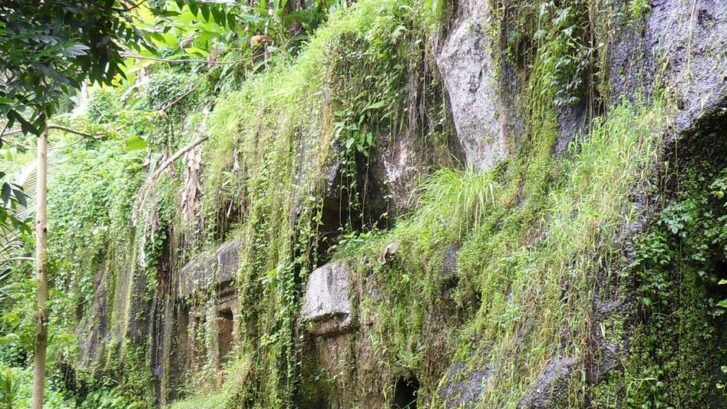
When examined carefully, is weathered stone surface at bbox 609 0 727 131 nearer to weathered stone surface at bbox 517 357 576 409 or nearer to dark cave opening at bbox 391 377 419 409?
weathered stone surface at bbox 517 357 576 409

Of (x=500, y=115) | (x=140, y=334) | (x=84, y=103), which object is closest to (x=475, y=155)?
(x=500, y=115)

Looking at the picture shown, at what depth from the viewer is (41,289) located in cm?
655

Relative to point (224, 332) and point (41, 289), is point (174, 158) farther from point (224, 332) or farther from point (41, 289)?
point (41, 289)

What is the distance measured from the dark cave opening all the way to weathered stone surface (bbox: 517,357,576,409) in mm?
1719

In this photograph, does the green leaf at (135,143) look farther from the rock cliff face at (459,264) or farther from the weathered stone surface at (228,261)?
the weathered stone surface at (228,261)

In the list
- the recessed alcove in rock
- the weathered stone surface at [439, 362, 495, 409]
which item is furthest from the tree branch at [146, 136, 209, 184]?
the weathered stone surface at [439, 362, 495, 409]

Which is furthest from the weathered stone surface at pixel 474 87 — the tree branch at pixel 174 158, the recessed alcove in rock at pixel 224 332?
the tree branch at pixel 174 158

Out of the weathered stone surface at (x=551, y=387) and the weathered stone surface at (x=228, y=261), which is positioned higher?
the weathered stone surface at (x=228, y=261)

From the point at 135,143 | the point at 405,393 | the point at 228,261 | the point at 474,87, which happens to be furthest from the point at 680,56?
the point at 135,143

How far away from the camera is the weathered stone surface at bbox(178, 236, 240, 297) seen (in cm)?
744

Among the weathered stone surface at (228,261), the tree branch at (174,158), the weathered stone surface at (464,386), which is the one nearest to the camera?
the weathered stone surface at (464,386)

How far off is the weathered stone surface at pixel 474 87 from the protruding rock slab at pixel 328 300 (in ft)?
4.53

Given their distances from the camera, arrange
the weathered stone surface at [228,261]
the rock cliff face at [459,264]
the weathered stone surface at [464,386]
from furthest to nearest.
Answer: the weathered stone surface at [228,261], the weathered stone surface at [464,386], the rock cliff face at [459,264]

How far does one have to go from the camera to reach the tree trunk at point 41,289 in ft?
20.6
